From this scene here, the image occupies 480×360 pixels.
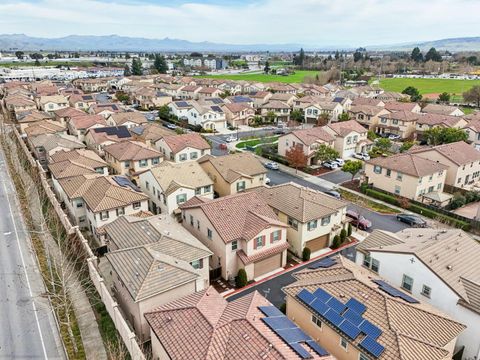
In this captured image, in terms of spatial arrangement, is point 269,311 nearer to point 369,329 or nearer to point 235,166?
point 369,329

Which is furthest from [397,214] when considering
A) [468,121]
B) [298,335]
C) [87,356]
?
[468,121]

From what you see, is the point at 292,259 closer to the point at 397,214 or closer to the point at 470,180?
the point at 397,214

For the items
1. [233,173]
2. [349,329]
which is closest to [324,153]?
[233,173]

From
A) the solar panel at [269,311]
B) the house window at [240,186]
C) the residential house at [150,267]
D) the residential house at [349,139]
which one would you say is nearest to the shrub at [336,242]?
the residential house at [150,267]

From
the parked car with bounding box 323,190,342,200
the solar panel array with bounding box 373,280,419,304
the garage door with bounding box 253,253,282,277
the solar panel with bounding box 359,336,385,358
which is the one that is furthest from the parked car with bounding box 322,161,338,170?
the solar panel with bounding box 359,336,385,358

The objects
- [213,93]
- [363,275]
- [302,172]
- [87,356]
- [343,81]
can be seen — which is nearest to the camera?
[87,356]
